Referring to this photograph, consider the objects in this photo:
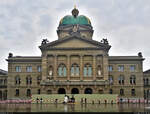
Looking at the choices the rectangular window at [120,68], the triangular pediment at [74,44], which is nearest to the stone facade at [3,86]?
the triangular pediment at [74,44]

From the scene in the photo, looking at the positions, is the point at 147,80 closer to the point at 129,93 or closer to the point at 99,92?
the point at 129,93

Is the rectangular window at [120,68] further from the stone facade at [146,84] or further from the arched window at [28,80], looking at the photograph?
the arched window at [28,80]

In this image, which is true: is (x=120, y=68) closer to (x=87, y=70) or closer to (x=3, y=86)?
(x=87, y=70)

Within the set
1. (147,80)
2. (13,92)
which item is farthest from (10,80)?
(147,80)

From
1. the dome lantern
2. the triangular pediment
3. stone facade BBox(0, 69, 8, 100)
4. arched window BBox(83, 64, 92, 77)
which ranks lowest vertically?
stone facade BBox(0, 69, 8, 100)

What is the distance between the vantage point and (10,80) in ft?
251

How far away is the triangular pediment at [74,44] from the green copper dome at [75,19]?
19099 millimetres

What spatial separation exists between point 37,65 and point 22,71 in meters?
5.20

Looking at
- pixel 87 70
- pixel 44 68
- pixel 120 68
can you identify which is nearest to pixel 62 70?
pixel 44 68

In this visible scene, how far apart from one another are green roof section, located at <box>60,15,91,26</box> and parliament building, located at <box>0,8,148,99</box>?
56.8 ft

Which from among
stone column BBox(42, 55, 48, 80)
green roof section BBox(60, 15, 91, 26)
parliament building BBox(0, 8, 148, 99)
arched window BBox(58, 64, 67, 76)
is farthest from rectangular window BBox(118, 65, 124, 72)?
stone column BBox(42, 55, 48, 80)

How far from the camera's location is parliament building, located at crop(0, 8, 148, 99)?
220 feet

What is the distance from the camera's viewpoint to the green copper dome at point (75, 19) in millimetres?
88594

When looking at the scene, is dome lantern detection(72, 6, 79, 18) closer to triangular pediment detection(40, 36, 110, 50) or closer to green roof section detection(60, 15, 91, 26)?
green roof section detection(60, 15, 91, 26)
